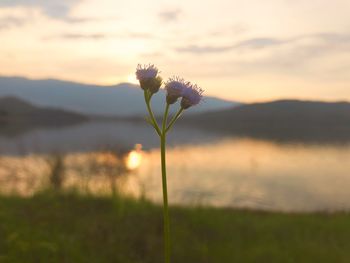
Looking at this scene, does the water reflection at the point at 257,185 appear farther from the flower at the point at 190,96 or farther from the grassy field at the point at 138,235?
the flower at the point at 190,96

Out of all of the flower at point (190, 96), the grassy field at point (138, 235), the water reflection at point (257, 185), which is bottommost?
the water reflection at point (257, 185)

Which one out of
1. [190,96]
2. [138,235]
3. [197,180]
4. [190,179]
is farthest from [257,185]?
[190,96]

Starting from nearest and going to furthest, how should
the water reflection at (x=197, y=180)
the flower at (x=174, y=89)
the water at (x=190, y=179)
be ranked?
the flower at (x=174, y=89)
the water reflection at (x=197, y=180)
the water at (x=190, y=179)

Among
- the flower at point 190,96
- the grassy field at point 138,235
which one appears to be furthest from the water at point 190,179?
the flower at point 190,96

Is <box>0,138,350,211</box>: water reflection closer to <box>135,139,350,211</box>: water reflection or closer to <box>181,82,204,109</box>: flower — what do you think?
<box>135,139,350,211</box>: water reflection

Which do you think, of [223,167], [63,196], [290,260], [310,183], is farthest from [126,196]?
[223,167]

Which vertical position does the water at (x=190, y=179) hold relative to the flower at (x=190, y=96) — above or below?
below
